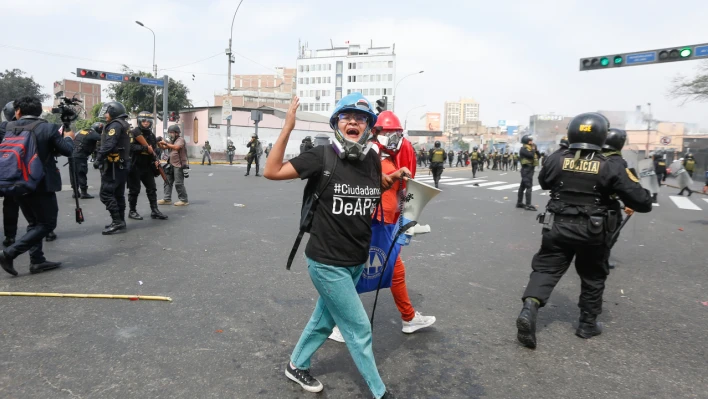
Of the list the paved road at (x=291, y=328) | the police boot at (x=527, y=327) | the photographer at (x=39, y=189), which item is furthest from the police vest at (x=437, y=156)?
the police boot at (x=527, y=327)

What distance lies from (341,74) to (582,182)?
4053 inches

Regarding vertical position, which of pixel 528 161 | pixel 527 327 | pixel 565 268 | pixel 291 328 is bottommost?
pixel 291 328

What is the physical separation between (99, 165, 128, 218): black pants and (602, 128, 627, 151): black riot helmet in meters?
6.39

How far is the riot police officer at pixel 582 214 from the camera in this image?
3479mm

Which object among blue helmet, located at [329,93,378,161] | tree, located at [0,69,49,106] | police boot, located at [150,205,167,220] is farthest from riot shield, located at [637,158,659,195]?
tree, located at [0,69,49,106]

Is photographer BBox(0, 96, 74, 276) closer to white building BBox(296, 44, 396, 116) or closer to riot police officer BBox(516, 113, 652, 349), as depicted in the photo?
riot police officer BBox(516, 113, 652, 349)

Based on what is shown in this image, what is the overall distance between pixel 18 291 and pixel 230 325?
7.33 feet

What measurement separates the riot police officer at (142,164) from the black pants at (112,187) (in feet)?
2.31

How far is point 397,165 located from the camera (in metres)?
3.76

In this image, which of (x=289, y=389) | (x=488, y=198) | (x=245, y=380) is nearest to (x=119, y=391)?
(x=245, y=380)

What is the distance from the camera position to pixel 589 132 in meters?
3.65

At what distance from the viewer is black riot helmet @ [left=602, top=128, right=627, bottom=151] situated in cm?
446

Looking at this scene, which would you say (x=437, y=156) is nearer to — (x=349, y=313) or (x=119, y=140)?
(x=119, y=140)

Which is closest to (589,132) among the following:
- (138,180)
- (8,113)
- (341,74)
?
(8,113)
